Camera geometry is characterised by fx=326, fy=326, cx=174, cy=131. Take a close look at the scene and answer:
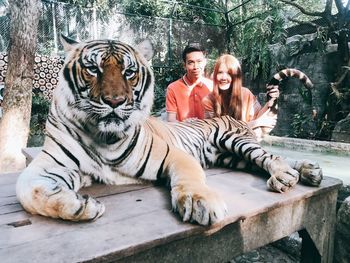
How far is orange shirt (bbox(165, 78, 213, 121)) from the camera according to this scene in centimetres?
377

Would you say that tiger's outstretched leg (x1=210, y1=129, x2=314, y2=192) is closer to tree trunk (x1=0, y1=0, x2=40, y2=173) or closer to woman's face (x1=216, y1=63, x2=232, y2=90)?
woman's face (x1=216, y1=63, x2=232, y2=90)

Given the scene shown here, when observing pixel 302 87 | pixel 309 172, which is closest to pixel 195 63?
pixel 309 172

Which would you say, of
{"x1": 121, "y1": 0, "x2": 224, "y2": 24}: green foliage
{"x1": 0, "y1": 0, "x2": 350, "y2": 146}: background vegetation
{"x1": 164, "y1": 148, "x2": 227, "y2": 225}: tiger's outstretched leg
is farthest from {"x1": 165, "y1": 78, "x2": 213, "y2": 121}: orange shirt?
{"x1": 121, "y1": 0, "x2": 224, "y2": 24}: green foliage

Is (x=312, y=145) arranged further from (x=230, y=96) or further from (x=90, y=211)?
(x=90, y=211)

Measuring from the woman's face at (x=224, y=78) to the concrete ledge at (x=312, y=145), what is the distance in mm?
3198

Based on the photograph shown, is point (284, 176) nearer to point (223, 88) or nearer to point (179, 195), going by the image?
point (179, 195)

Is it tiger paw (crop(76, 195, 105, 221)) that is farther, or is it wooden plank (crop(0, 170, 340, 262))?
tiger paw (crop(76, 195, 105, 221))

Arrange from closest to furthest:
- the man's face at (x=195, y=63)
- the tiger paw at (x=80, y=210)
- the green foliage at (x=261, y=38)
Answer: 1. the tiger paw at (x=80, y=210)
2. the man's face at (x=195, y=63)
3. the green foliage at (x=261, y=38)

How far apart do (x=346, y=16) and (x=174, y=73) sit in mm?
4929

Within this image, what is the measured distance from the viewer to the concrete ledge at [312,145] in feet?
17.5

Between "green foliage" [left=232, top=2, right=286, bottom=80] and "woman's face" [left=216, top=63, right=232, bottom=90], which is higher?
"green foliage" [left=232, top=2, right=286, bottom=80]

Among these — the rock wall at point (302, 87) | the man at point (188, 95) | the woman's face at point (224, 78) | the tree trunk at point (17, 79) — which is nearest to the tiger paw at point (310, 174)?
the woman's face at point (224, 78)

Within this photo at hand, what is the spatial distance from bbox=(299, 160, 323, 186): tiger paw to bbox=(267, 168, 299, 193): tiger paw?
84 mm

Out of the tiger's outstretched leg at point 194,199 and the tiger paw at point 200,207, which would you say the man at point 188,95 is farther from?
the tiger paw at point 200,207
